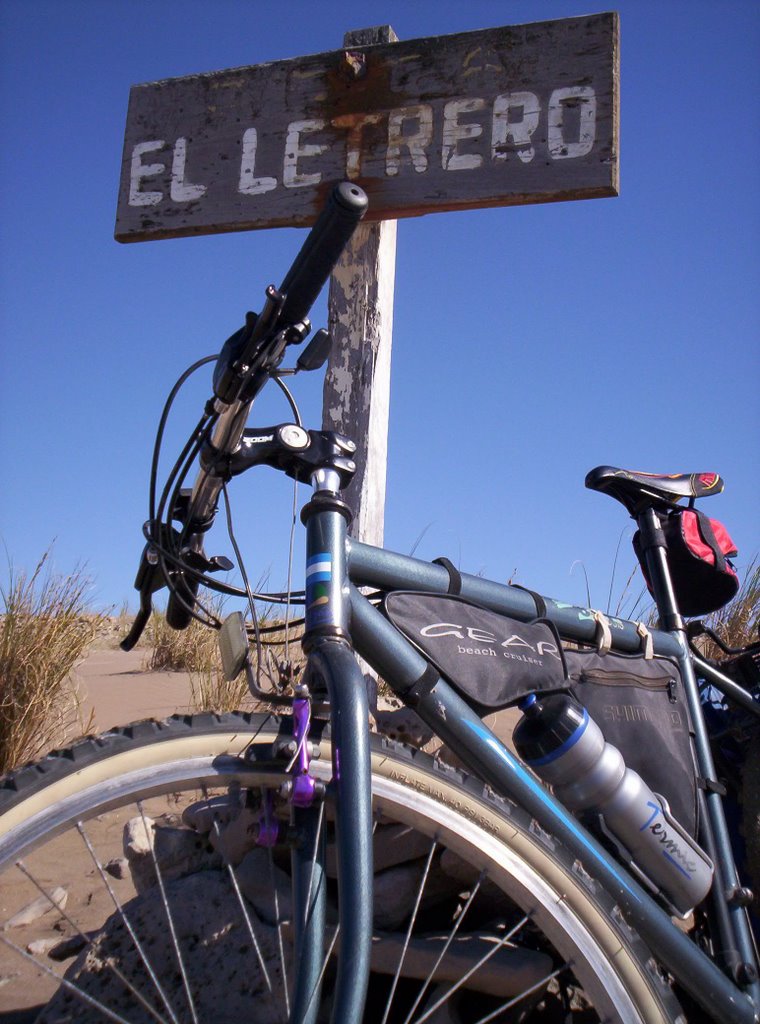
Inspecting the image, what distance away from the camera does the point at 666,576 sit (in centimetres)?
230

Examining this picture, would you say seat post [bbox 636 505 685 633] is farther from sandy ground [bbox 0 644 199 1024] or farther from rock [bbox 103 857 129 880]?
rock [bbox 103 857 129 880]

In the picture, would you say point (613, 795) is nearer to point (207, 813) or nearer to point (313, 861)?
point (313, 861)

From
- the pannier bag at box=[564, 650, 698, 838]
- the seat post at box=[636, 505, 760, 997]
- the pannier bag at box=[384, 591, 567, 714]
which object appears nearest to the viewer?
the pannier bag at box=[384, 591, 567, 714]

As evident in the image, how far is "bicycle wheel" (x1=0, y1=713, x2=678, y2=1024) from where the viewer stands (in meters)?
1.42

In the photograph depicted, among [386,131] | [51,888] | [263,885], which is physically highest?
[386,131]

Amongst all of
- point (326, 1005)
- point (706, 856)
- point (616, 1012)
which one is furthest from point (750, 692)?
point (326, 1005)

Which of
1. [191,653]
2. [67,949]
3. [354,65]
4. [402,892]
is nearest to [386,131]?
[354,65]

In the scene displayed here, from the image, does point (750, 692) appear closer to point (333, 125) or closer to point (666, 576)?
point (666, 576)

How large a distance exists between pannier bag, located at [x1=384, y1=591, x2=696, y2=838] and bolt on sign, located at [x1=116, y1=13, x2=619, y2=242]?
5.49ft

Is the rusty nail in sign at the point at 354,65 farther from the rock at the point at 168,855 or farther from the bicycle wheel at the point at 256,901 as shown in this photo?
the rock at the point at 168,855

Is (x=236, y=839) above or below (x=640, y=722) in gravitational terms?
below

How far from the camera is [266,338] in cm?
148

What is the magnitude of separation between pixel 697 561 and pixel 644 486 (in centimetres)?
25

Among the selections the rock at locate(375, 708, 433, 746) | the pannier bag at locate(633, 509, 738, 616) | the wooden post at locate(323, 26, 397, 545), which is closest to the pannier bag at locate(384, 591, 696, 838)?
the pannier bag at locate(633, 509, 738, 616)
